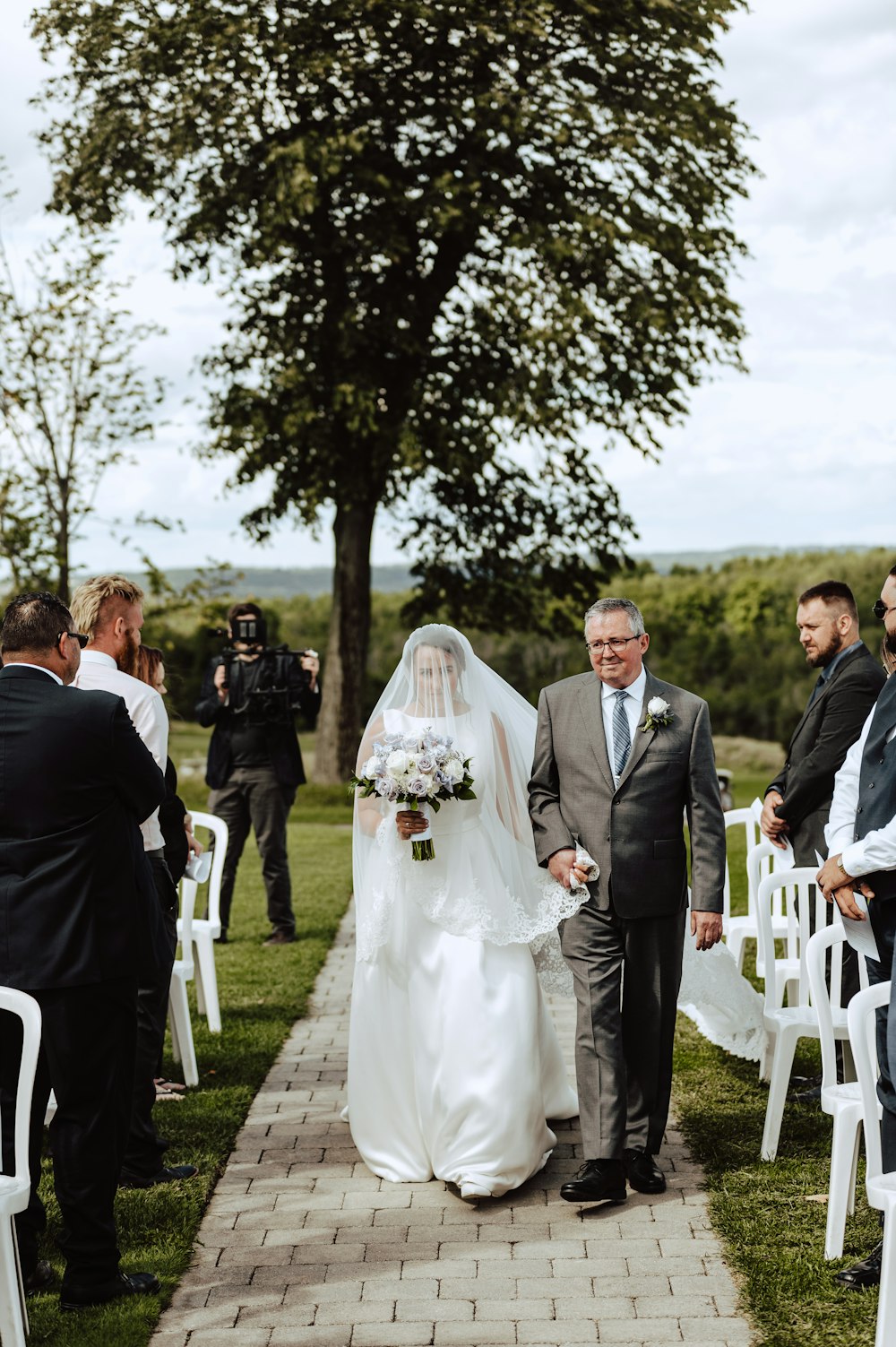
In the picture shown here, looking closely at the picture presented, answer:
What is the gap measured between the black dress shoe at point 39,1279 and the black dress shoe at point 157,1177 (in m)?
0.84

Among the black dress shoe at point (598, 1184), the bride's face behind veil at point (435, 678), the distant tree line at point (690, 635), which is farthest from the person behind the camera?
the distant tree line at point (690, 635)

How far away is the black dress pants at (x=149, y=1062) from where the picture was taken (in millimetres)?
5672

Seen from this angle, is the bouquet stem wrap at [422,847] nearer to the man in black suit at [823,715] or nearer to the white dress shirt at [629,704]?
the white dress shirt at [629,704]

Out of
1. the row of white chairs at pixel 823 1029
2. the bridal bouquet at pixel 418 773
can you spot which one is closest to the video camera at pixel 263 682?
the row of white chairs at pixel 823 1029

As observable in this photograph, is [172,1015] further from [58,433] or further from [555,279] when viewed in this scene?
[555,279]

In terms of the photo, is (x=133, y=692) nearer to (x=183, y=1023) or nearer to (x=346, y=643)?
(x=183, y=1023)

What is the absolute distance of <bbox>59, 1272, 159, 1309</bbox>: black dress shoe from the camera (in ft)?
14.7

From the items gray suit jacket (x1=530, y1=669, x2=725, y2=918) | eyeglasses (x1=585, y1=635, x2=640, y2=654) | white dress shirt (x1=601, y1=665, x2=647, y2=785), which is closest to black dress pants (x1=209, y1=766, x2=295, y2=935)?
gray suit jacket (x1=530, y1=669, x2=725, y2=918)

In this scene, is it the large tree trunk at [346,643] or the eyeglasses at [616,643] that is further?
the large tree trunk at [346,643]

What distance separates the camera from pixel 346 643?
80.0 ft

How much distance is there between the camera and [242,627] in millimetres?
10680

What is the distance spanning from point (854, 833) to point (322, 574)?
1919 inches

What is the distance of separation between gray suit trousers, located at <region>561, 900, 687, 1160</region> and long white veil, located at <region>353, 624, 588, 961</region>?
16 centimetres

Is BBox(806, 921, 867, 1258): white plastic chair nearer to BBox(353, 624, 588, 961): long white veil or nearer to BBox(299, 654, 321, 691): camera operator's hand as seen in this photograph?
BBox(353, 624, 588, 961): long white veil
